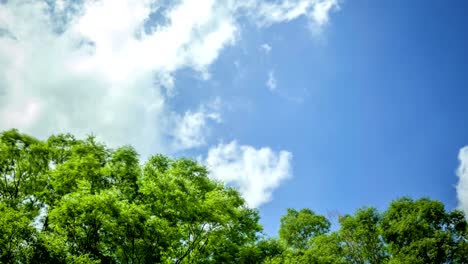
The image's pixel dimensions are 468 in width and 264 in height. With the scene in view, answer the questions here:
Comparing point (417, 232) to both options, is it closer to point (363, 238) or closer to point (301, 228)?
point (363, 238)

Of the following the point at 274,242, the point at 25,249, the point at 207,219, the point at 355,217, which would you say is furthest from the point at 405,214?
the point at 25,249

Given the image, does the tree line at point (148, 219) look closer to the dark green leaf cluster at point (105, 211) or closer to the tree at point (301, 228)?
the dark green leaf cluster at point (105, 211)

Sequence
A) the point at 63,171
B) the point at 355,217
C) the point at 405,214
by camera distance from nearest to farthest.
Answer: the point at 63,171 → the point at 405,214 → the point at 355,217

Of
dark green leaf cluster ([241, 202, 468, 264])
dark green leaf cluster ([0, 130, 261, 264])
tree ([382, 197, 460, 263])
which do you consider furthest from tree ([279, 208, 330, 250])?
dark green leaf cluster ([0, 130, 261, 264])

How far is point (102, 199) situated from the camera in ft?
74.7

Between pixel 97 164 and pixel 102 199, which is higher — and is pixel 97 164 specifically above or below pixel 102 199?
above

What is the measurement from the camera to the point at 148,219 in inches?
935

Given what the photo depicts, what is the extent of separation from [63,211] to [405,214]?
38386mm

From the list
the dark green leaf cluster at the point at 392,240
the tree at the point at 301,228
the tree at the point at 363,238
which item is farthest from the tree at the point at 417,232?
the tree at the point at 301,228

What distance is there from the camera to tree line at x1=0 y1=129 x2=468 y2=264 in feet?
77.0

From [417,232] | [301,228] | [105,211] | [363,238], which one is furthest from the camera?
[301,228]

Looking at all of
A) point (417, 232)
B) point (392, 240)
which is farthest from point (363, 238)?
point (417, 232)

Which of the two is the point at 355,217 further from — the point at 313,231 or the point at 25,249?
the point at 25,249

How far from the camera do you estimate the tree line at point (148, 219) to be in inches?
924
